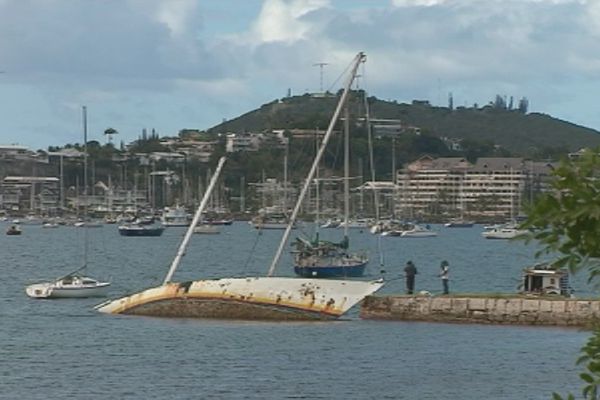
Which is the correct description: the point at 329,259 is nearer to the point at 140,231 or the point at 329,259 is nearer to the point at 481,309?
the point at 481,309

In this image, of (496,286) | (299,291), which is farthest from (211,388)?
(496,286)

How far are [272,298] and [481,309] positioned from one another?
687 cm

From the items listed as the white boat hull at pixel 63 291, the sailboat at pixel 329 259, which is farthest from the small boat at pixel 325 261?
the white boat hull at pixel 63 291

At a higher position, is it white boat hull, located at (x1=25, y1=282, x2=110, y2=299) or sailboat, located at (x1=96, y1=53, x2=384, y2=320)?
sailboat, located at (x1=96, y1=53, x2=384, y2=320)

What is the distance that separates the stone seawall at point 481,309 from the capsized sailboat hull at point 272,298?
959 millimetres

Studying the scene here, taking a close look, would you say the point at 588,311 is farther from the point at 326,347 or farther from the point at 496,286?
the point at 496,286

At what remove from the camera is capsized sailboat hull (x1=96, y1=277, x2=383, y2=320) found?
49.1 meters

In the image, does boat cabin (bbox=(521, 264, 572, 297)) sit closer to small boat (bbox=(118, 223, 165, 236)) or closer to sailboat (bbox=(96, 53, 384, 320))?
sailboat (bbox=(96, 53, 384, 320))

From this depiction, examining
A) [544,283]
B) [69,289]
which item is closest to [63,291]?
[69,289]

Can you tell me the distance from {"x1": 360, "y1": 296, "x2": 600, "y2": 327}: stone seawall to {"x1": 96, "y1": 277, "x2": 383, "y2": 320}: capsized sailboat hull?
3.15ft

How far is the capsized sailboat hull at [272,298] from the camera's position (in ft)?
161

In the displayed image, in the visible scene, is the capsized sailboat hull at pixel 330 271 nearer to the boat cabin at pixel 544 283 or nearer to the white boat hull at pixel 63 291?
the white boat hull at pixel 63 291

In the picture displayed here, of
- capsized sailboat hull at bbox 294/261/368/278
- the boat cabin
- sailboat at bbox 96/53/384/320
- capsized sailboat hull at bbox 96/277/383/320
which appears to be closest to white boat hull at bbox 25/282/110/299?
capsized sailboat hull at bbox 294/261/368/278

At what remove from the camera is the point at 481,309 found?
160 ft
